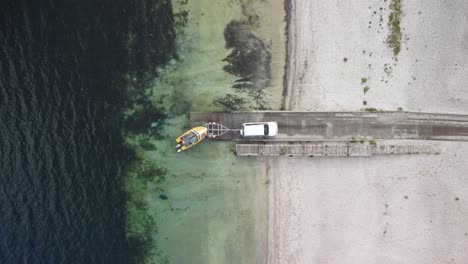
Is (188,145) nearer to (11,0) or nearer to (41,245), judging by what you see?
(41,245)

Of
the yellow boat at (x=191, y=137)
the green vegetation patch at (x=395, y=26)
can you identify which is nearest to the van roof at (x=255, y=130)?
the yellow boat at (x=191, y=137)

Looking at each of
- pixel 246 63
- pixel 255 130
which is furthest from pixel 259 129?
pixel 246 63

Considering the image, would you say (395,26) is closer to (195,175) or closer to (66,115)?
(195,175)

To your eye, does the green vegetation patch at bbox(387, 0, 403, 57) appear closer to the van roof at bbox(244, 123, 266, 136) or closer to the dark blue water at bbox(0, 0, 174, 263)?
the van roof at bbox(244, 123, 266, 136)

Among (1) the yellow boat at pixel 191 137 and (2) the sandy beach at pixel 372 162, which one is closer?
(1) the yellow boat at pixel 191 137

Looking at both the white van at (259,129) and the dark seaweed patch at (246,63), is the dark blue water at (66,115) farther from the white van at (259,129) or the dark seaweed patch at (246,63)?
the white van at (259,129)

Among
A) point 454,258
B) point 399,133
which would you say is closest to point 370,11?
point 399,133

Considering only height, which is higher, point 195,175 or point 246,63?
point 246,63
